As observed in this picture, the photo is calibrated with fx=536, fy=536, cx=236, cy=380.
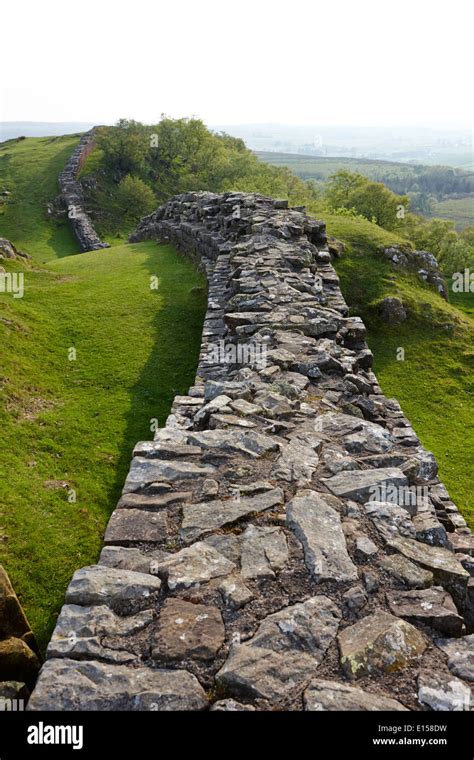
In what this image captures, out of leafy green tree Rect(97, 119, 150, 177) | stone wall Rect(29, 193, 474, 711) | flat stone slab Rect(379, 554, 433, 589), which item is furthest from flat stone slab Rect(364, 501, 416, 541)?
leafy green tree Rect(97, 119, 150, 177)

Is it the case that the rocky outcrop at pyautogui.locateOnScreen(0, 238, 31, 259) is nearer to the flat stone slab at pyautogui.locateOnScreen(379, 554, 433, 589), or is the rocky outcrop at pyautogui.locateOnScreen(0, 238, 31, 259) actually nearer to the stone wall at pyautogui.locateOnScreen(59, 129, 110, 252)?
the stone wall at pyautogui.locateOnScreen(59, 129, 110, 252)

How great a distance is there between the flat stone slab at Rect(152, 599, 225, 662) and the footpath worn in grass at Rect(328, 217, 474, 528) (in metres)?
9.49

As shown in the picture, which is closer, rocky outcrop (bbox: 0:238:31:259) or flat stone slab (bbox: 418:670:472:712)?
flat stone slab (bbox: 418:670:472:712)

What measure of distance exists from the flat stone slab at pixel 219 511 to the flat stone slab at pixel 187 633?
3.41 feet

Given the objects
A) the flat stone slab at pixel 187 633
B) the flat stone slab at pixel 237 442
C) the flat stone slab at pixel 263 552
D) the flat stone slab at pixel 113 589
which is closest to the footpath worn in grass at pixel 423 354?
the flat stone slab at pixel 237 442

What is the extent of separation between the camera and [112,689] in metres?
4.27

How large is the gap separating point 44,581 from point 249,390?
446 centimetres

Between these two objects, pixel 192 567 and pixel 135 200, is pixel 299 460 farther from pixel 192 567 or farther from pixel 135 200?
pixel 135 200

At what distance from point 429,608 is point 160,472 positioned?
144 inches

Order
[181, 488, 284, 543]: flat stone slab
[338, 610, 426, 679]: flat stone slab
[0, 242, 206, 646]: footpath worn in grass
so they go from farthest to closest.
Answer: [0, 242, 206, 646]: footpath worn in grass → [181, 488, 284, 543]: flat stone slab → [338, 610, 426, 679]: flat stone slab

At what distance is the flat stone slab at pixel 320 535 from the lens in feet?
18.1

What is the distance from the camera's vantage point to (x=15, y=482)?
32.0 feet

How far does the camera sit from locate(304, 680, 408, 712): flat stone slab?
166 inches
